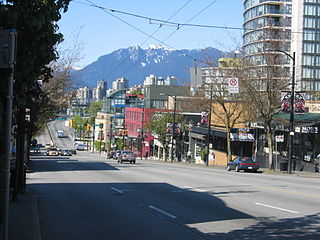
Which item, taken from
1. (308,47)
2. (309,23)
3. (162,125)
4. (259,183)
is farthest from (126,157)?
(309,23)

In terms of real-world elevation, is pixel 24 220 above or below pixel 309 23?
below

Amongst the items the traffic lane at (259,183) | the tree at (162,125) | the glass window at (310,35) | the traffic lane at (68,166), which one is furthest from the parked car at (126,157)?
the glass window at (310,35)

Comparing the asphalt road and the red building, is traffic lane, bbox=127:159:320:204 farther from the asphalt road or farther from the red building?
the red building

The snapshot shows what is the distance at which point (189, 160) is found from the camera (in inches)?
3049

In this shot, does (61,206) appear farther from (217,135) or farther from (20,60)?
(217,135)

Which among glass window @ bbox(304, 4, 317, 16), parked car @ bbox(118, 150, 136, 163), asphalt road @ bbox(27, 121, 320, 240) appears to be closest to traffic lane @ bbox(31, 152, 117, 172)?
parked car @ bbox(118, 150, 136, 163)

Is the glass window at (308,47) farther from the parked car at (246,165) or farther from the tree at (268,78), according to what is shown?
the parked car at (246,165)

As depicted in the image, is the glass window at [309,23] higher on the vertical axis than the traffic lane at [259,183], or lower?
higher

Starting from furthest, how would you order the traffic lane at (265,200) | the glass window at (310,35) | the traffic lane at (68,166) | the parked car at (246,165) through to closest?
the glass window at (310,35), the parked car at (246,165), the traffic lane at (68,166), the traffic lane at (265,200)

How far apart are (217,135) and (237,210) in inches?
2111

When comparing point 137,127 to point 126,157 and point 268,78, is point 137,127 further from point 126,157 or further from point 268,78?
point 268,78

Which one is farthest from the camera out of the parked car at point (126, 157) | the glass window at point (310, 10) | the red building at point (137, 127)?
the red building at point (137, 127)

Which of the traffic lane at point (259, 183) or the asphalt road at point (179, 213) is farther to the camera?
the traffic lane at point (259, 183)

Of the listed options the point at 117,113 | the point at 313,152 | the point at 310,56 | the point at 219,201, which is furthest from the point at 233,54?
the point at 117,113
